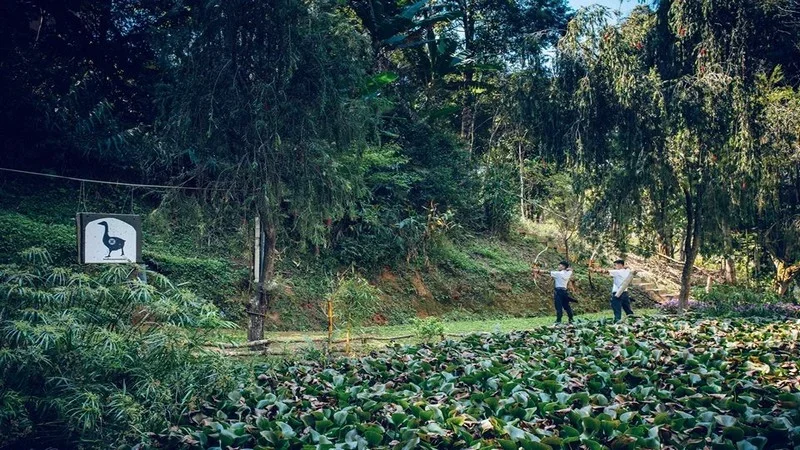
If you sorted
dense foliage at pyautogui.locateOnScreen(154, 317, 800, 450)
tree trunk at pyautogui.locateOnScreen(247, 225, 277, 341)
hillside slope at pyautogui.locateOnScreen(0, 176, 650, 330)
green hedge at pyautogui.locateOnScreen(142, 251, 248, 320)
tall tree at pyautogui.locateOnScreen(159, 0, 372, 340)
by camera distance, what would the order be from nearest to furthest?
dense foliage at pyautogui.locateOnScreen(154, 317, 800, 450) → tall tree at pyautogui.locateOnScreen(159, 0, 372, 340) → tree trunk at pyautogui.locateOnScreen(247, 225, 277, 341) → hillside slope at pyautogui.locateOnScreen(0, 176, 650, 330) → green hedge at pyautogui.locateOnScreen(142, 251, 248, 320)

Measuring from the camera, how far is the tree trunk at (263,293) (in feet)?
26.6

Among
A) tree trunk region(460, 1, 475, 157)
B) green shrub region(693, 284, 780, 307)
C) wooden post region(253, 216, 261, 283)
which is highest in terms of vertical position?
tree trunk region(460, 1, 475, 157)

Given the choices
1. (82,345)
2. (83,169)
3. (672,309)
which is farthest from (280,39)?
(672,309)

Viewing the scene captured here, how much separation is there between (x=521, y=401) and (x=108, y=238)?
186 inches

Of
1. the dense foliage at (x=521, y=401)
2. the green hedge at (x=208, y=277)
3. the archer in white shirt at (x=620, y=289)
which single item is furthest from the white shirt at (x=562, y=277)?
the green hedge at (x=208, y=277)

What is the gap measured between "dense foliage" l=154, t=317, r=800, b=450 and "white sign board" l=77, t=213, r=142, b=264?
2665 millimetres

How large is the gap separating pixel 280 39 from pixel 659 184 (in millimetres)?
7591

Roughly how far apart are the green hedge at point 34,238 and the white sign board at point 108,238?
168 inches

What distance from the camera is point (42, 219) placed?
11148 millimetres

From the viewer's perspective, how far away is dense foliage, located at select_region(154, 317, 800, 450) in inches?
129

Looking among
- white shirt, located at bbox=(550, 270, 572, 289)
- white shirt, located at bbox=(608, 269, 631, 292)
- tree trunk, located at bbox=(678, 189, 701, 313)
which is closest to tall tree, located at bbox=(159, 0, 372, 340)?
white shirt, located at bbox=(550, 270, 572, 289)

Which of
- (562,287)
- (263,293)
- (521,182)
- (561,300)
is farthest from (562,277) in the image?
(521,182)

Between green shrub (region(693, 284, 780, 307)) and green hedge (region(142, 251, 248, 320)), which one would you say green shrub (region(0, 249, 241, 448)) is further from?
green shrub (region(693, 284, 780, 307))

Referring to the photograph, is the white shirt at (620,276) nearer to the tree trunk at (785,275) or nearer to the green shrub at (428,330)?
the green shrub at (428,330)
